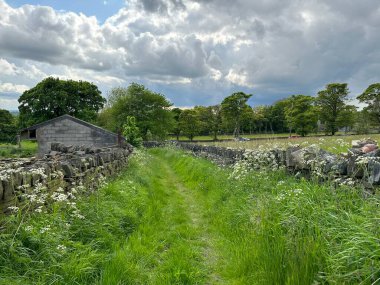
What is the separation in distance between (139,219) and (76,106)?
56734mm

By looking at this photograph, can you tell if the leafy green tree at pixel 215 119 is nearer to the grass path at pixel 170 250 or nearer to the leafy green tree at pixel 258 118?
the leafy green tree at pixel 258 118

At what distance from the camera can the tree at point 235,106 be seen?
244 ft

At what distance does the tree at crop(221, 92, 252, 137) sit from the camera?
74.2 meters

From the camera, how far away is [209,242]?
21.5 feet

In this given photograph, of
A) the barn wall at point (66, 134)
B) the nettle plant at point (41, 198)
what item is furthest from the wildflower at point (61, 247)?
the barn wall at point (66, 134)

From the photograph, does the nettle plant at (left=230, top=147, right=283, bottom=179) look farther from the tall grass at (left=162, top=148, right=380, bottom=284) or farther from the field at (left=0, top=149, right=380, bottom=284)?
the tall grass at (left=162, top=148, right=380, bottom=284)

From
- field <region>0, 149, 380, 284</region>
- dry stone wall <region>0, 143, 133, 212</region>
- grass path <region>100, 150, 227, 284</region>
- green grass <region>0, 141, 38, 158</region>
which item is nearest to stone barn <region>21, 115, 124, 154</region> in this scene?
green grass <region>0, 141, 38, 158</region>

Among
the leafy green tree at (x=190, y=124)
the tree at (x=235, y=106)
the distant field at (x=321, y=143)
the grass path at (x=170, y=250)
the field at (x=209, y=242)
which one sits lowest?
the grass path at (x=170, y=250)

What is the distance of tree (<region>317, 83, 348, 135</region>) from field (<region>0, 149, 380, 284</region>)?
193 ft

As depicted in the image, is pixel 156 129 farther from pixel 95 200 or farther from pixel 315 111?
pixel 95 200

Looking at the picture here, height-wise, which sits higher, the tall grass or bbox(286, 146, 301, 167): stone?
bbox(286, 146, 301, 167): stone

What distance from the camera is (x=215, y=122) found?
272 feet

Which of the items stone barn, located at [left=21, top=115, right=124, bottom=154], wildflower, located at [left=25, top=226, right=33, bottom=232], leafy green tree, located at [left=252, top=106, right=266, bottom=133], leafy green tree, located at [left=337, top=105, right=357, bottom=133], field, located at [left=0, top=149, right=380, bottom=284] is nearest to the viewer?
field, located at [left=0, top=149, right=380, bottom=284]

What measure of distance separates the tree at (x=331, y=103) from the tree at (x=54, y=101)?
152 feet
